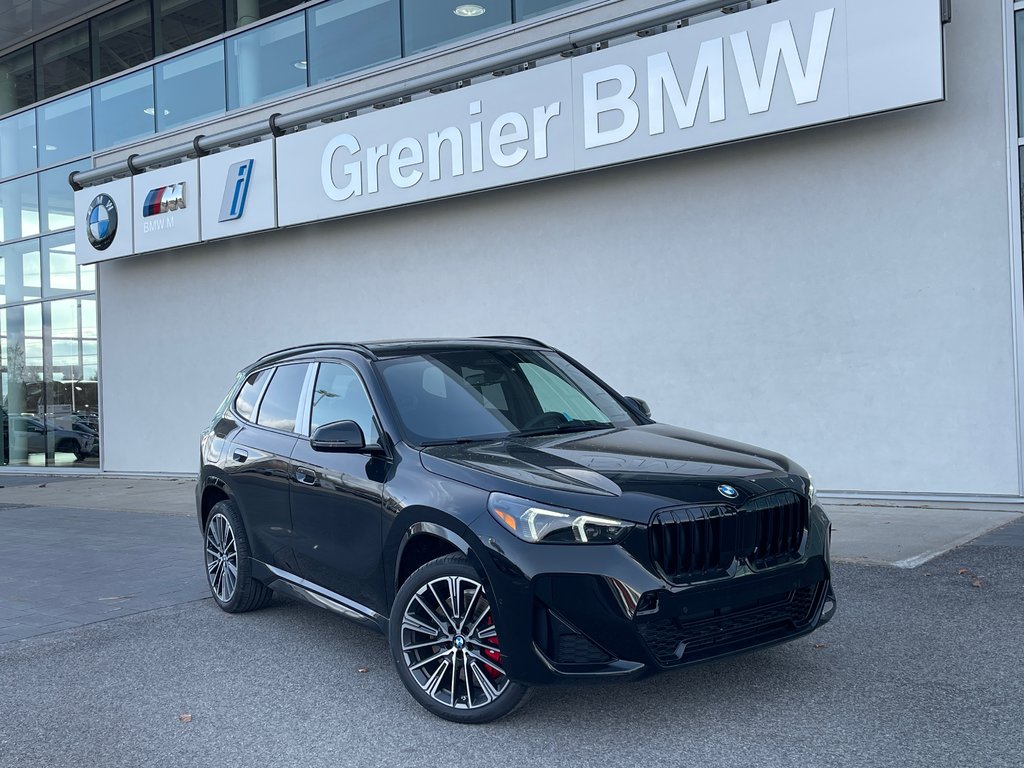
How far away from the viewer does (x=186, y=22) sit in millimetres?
18422

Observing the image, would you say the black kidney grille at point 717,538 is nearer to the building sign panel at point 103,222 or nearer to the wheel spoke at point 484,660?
the wheel spoke at point 484,660

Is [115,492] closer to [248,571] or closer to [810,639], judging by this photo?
[248,571]

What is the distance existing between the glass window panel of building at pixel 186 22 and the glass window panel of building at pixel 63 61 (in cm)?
250

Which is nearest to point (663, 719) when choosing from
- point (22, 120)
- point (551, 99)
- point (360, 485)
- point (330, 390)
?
point (360, 485)

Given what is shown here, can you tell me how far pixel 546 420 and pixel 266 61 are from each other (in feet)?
44.6

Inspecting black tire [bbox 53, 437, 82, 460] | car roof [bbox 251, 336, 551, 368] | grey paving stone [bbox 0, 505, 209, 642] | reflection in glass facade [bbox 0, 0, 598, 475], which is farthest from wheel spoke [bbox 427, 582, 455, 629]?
black tire [bbox 53, 437, 82, 460]

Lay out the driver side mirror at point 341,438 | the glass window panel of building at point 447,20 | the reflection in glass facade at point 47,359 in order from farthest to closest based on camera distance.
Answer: the reflection in glass facade at point 47,359
the glass window panel of building at point 447,20
the driver side mirror at point 341,438

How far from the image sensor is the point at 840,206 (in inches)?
409

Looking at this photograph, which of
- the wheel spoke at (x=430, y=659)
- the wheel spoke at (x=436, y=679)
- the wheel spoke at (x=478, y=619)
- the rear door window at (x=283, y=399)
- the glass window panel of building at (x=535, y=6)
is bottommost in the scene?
the wheel spoke at (x=436, y=679)

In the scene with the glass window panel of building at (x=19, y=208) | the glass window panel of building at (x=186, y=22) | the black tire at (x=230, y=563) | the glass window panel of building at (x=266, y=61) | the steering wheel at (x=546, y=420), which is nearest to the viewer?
the steering wheel at (x=546, y=420)

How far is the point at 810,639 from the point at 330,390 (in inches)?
119

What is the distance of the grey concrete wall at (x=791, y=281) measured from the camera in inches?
379

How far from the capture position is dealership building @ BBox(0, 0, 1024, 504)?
→ 381 inches

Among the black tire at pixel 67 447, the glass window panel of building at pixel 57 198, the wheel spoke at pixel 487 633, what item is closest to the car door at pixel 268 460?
the wheel spoke at pixel 487 633
